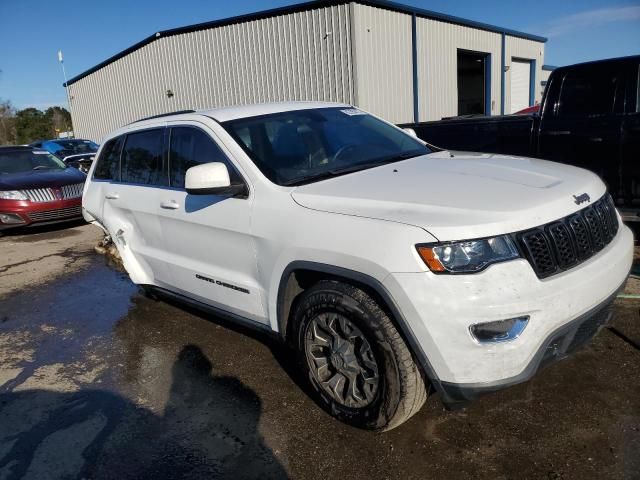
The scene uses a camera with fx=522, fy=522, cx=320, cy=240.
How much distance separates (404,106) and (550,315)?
13733 mm

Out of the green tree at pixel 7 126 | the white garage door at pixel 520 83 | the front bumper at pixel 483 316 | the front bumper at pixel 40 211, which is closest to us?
the front bumper at pixel 483 316

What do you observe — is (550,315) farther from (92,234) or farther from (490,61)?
(490,61)

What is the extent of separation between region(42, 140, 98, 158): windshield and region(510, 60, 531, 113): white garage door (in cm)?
1764

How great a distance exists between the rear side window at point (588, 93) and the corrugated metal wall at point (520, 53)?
657 inches

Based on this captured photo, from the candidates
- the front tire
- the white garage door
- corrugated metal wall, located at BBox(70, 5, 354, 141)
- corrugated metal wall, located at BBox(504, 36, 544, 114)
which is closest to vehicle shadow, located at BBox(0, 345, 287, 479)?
the front tire

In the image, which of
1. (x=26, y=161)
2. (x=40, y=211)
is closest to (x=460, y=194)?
(x=40, y=211)

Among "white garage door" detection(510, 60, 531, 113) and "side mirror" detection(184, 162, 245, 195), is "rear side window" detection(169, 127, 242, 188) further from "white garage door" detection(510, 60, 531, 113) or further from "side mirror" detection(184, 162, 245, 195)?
"white garage door" detection(510, 60, 531, 113)

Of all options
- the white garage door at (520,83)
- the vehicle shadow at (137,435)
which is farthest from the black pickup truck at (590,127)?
the white garage door at (520,83)

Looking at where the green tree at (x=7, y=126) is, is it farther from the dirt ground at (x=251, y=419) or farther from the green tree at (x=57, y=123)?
the dirt ground at (x=251, y=419)

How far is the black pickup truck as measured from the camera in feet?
17.4

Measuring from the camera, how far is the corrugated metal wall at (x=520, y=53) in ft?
69.2

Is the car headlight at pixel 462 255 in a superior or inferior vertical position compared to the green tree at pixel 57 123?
inferior

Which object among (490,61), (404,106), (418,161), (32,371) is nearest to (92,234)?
(32,371)

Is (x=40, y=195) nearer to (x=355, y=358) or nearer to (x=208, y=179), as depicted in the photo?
(x=208, y=179)
